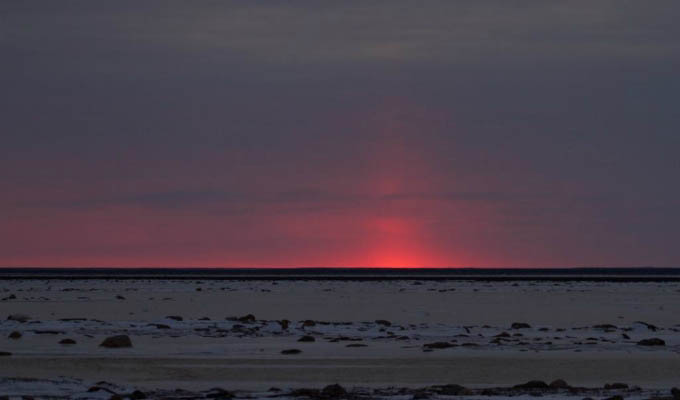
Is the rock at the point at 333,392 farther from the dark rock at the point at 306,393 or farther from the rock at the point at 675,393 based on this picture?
the rock at the point at 675,393

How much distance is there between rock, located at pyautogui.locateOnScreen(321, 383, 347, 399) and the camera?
17141 mm

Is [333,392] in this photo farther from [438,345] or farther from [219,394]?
[438,345]

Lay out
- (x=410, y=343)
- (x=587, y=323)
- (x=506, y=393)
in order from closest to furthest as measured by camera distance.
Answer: (x=506, y=393) < (x=410, y=343) < (x=587, y=323)

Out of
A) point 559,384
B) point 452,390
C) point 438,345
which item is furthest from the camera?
point 438,345

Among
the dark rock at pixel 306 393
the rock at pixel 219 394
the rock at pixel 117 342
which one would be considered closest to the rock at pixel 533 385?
the dark rock at pixel 306 393

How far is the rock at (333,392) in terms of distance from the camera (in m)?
17.1

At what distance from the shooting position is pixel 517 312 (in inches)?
1662

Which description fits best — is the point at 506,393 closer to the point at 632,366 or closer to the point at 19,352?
the point at 632,366

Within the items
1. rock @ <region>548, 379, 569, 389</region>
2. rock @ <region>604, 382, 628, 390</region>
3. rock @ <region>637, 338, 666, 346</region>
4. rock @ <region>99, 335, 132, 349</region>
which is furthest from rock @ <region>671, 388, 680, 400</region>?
rock @ <region>99, 335, 132, 349</region>

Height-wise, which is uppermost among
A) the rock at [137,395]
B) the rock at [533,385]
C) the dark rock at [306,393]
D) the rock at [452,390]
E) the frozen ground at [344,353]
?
the frozen ground at [344,353]

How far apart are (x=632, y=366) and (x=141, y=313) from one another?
2123 cm

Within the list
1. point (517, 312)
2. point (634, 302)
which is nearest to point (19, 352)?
point (517, 312)

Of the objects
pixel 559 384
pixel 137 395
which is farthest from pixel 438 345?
pixel 137 395

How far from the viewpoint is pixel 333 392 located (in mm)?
17328
